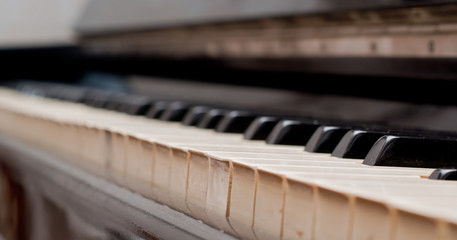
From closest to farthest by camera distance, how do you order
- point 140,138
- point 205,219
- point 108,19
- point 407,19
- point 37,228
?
point 205,219, point 140,138, point 407,19, point 37,228, point 108,19

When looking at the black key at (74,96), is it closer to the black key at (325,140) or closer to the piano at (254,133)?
the piano at (254,133)

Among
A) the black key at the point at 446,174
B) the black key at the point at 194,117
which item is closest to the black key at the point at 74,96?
the black key at the point at 194,117

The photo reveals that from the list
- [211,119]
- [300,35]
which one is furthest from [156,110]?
[300,35]

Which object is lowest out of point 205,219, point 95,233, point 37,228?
point 37,228

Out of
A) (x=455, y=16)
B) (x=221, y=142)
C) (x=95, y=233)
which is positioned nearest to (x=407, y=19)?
(x=455, y=16)

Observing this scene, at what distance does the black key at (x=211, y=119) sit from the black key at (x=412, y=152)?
37 centimetres

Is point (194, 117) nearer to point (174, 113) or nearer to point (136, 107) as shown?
point (174, 113)

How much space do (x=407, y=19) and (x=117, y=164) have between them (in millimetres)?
462

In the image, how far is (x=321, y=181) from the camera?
412 millimetres

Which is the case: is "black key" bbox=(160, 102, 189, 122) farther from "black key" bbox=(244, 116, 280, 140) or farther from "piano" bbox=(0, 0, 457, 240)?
"black key" bbox=(244, 116, 280, 140)

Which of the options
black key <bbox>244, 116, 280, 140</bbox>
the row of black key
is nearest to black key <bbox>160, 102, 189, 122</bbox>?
the row of black key

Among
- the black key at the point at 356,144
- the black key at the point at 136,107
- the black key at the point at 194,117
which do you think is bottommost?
the black key at the point at 136,107

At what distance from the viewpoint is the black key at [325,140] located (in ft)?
2.08

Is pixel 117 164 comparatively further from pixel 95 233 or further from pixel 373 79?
pixel 373 79
